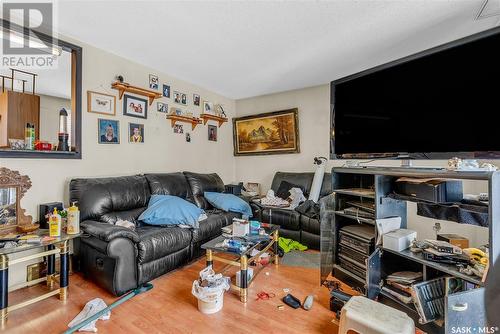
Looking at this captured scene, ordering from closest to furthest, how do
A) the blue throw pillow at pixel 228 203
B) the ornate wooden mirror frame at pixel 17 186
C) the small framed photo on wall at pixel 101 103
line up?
the ornate wooden mirror frame at pixel 17 186, the small framed photo on wall at pixel 101 103, the blue throw pillow at pixel 228 203

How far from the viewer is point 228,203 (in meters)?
3.19

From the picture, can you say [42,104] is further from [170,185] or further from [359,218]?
[359,218]

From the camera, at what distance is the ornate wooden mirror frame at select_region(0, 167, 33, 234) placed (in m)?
1.98

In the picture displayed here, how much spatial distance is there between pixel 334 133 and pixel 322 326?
62.3 inches

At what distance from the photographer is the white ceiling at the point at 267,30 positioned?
1915 millimetres


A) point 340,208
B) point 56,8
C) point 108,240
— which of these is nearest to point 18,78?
point 56,8

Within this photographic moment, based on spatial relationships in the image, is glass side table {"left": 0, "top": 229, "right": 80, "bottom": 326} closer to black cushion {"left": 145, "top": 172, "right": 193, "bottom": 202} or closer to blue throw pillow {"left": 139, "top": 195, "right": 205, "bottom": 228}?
blue throw pillow {"left": 139, "top": 195, "right": 205, "bottom": 228}

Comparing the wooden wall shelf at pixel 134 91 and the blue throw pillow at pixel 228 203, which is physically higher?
the wooden wall shelf at pixel 134 91

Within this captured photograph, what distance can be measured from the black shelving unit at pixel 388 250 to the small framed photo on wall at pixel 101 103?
8.50 feet

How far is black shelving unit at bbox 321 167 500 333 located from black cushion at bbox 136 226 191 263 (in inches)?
54.3

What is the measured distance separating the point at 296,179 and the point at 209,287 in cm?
235

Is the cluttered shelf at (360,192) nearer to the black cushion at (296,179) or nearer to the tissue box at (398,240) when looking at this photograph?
the tissue box at (398,240)

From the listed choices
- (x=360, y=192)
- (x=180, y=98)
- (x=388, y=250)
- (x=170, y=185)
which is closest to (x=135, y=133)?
(x=170, y=185)

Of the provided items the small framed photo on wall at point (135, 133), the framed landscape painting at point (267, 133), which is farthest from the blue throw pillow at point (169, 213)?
the framed landscape painting at point (267, 133)
